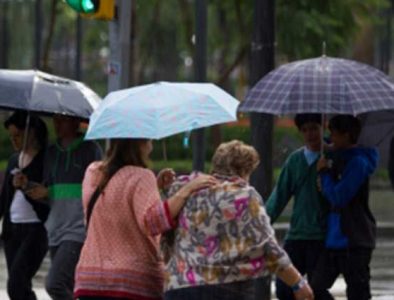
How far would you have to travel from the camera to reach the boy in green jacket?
9.71m

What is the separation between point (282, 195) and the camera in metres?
9.86

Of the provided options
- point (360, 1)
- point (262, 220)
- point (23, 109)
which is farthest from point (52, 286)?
point (360, 1)

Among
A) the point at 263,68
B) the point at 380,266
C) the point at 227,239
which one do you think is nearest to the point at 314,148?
the point at 263,68

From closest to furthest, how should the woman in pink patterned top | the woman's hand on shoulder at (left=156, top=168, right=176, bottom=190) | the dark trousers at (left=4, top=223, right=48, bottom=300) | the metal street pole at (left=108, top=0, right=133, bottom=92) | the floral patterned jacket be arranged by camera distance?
the floral patterned jacket → the woman in pink patterned top → the woman's hand on shoulder at (left=156, top=168, right=176, bottom=190) → the dark trousers at (left=4, top=223, right=48, bottom=300) → the metal street pole at (left=108, top=0, right=133, bottom=92)

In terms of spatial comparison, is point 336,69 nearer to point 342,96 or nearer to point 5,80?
point 342,96

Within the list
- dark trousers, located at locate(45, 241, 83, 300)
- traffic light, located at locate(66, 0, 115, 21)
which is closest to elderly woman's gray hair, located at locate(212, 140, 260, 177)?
dark trousers, located at locate(45, 241, 83, 300)

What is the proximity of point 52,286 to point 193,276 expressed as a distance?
7.99 ft

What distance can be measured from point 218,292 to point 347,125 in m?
2.35

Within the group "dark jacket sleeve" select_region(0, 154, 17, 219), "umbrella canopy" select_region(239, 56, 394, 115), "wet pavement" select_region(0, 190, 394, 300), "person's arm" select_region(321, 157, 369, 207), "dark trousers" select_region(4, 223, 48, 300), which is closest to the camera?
"umbrella canopy" select_region(239, 56, 394, 115)

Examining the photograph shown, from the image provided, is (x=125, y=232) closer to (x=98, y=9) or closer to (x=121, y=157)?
(x=121, y=157)

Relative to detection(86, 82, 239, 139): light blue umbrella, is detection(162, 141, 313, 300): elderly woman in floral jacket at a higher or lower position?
lower

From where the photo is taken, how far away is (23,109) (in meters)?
10.3

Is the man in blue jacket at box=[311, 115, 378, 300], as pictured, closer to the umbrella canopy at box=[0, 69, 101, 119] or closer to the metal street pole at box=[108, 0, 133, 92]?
the umbrella canopy at box=[0, 69, 101, 119]

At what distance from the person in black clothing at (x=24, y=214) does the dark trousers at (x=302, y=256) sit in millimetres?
1719
